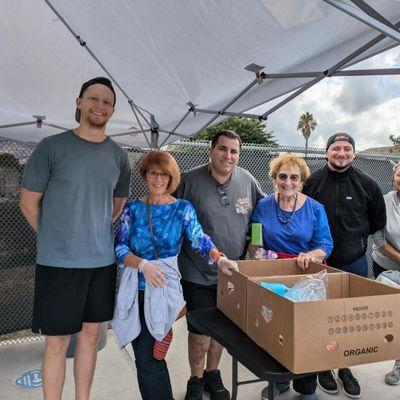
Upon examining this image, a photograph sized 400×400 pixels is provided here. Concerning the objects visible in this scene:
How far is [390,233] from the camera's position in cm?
309

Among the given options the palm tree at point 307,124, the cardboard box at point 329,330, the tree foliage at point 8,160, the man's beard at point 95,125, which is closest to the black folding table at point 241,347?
the cardboard box at point 329,330

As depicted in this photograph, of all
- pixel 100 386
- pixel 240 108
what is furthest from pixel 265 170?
pixel 100 386

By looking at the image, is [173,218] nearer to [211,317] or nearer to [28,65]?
[211,317]

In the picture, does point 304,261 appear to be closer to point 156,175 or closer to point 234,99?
point 156,175

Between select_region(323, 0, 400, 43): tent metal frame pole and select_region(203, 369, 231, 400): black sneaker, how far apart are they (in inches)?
92.4

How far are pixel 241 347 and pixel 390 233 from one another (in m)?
2.07

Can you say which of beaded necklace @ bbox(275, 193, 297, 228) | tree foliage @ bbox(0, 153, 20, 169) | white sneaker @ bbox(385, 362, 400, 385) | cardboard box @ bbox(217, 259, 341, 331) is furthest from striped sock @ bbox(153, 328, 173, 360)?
tree foliage @ bbox(0, 153, 20, 169)

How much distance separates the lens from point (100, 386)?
300cm

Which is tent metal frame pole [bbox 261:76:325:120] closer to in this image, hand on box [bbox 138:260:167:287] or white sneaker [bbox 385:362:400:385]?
hand on box [bbox 138:260:167:287]

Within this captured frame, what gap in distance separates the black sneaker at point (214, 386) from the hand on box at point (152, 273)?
1.11m

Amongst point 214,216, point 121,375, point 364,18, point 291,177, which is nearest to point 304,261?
point 291,177

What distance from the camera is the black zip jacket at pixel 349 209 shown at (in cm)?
278

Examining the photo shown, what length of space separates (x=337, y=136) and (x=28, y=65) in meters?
2.39

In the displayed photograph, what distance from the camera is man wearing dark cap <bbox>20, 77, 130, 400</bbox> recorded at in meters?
2.00
